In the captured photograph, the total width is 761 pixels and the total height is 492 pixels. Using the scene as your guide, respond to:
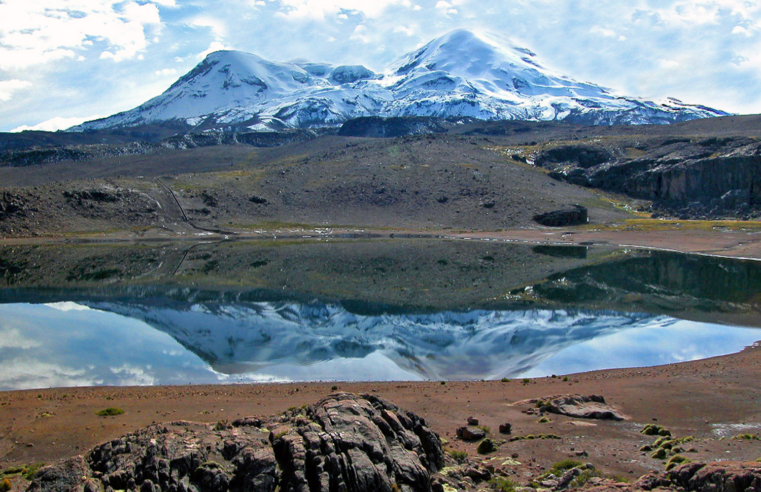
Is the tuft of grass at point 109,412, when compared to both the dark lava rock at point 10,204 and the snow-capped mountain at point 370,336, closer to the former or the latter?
the snow-capped mountain at point 370,336

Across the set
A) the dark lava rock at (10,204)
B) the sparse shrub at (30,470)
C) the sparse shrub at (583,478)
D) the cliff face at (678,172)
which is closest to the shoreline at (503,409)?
the sparse shrub at (583,478)

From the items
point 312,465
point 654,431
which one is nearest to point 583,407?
point 654,431

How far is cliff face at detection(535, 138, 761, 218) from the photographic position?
11256 cm

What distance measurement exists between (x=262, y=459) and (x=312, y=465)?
2.93 feet

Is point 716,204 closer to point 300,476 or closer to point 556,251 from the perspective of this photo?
point 556,251

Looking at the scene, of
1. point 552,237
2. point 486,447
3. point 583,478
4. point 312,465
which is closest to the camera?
point 312,465

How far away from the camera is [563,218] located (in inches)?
4075

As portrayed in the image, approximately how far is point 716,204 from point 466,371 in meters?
110

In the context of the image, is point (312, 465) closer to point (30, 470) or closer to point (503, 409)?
point (30, 470)

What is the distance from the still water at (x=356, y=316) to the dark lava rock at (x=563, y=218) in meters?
36.0

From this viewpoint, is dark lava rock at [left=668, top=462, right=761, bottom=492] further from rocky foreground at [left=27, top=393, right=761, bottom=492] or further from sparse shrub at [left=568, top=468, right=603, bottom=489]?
sparse shrub at [left=568, top=468, right=603, bottom=489]

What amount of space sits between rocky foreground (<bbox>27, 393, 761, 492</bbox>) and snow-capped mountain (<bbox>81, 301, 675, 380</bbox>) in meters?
11.2

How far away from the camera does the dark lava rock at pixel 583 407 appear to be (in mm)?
16356

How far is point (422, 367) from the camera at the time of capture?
24.6 metres
